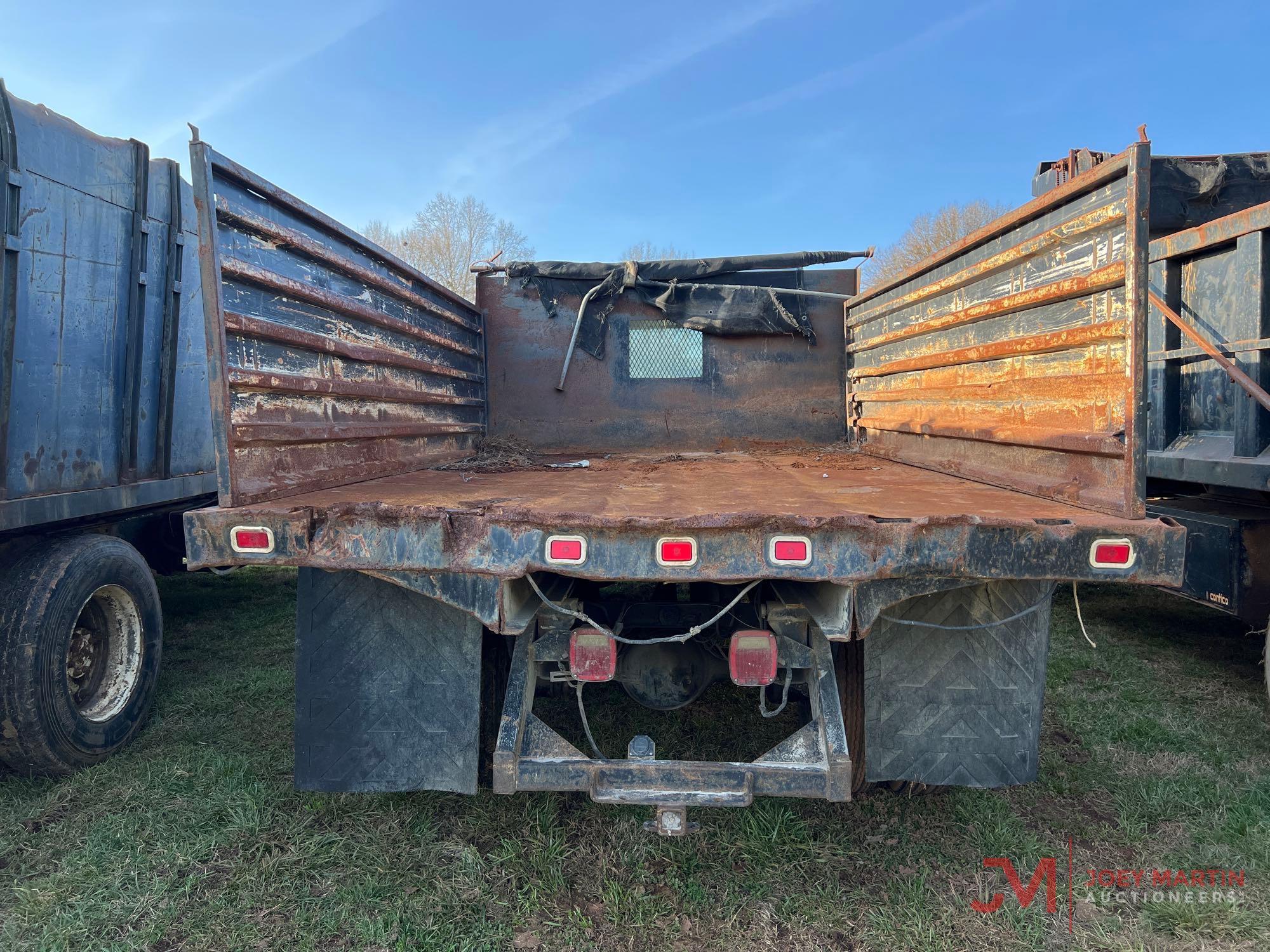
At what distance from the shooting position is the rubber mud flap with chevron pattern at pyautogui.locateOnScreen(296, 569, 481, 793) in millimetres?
2504

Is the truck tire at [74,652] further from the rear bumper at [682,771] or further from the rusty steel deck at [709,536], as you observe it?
the rear bumper at [682,771]

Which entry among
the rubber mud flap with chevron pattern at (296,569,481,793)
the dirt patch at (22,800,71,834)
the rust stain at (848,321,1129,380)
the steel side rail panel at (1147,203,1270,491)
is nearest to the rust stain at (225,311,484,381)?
the rubber mud flap with chevron pattern at (296,569,481,793)

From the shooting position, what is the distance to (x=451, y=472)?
3484 mm

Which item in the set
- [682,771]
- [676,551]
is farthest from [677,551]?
[682,771]

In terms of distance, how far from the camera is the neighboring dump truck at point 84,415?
2947 millimetres

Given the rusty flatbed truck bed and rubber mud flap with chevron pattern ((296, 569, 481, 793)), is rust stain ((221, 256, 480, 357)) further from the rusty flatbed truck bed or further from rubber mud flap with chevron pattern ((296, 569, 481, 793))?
rubber mud flap with chevron pattern ((296, 569, 481, 793))

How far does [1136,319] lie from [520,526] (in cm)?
183

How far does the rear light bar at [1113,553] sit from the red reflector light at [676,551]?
3.60 ft

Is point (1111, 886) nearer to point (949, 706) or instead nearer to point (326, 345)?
point (949, 706)

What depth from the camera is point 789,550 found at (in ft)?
6.41

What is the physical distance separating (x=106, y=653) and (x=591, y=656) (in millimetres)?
2856

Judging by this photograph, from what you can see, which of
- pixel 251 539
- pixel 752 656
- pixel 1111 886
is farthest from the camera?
pixel 1111 886

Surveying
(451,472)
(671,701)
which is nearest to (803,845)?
(671,701)

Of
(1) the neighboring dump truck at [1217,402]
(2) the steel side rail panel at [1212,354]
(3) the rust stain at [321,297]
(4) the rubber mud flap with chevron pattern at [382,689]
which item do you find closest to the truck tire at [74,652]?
(4) the rubber mud flap with chevron pattern at [382,689]
